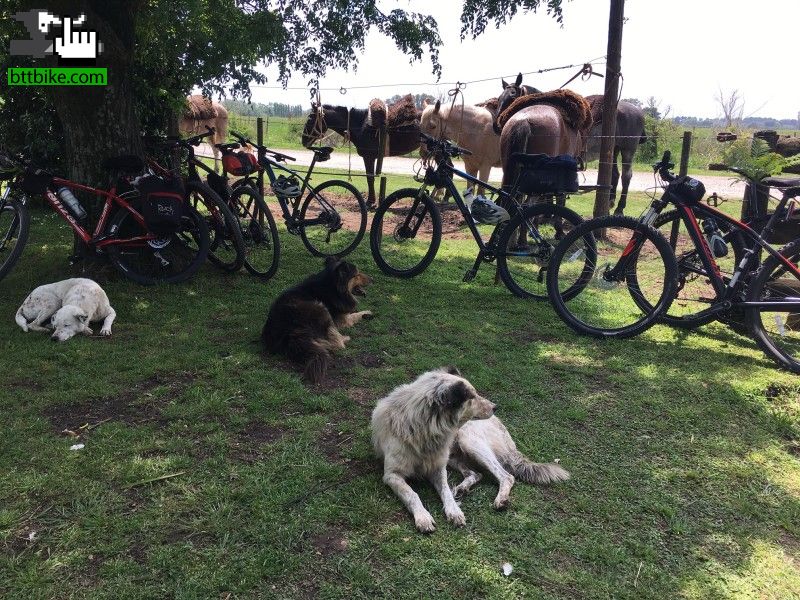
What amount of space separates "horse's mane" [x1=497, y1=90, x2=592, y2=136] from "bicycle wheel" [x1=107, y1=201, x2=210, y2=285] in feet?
19.2

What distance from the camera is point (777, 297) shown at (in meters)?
4.41

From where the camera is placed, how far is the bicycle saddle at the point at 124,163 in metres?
5.15

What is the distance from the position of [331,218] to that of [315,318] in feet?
8.61

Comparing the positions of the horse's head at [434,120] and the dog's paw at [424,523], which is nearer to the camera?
the dog's paw at [424,523]

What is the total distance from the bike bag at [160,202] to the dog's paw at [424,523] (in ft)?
12.5

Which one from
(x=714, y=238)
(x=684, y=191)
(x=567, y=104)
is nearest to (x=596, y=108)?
(x=567, y=104)

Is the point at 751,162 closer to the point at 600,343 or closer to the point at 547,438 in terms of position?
the point at 600,343

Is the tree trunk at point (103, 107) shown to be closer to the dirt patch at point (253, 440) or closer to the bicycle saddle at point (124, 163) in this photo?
the bicycle saddle at point (124, 163)

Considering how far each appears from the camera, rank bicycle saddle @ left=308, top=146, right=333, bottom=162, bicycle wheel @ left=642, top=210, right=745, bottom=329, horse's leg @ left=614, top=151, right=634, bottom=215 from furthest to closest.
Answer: horse's leg @ left=614, top=151, right=634, bottom=215 < bicycle saddle @ left=308, top=146, right=333, bottom=162 < bicycle wheel @ left=642, top=210, right=745, bottom=329

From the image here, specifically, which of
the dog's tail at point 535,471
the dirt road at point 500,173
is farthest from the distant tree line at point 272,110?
the dog's tail at point 535,471

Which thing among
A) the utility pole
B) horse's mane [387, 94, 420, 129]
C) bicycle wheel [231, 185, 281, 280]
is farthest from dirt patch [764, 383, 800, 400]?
horse's mane [387, 94, 420, 129]

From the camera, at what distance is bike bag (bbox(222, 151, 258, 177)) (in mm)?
6051

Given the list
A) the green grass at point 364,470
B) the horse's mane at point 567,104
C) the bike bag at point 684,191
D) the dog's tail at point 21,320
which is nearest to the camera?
the green grass at point 364,470

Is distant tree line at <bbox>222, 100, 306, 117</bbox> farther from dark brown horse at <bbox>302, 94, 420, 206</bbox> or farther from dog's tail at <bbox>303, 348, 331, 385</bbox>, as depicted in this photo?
dog's tail at <bbox>303, 348, 331, 385</bbox>
